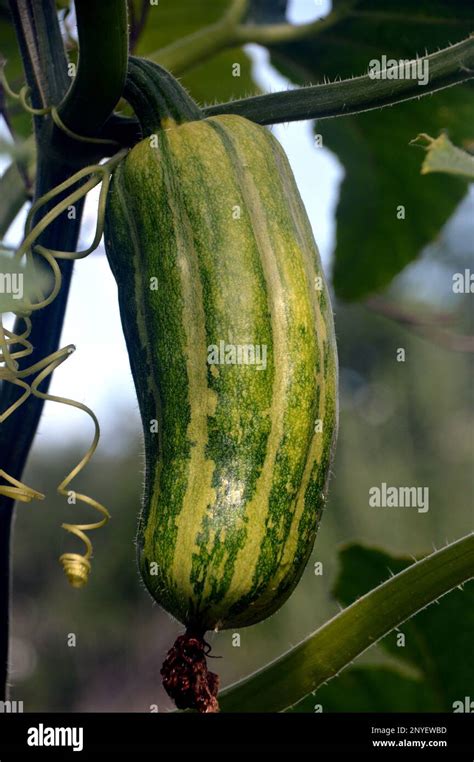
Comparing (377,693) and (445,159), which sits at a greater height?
(445,159)

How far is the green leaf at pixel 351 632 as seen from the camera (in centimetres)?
88

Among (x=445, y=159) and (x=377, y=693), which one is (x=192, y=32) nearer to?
(x=445, y=159)

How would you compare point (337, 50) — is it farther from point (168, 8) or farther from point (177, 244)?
point (177, 244)

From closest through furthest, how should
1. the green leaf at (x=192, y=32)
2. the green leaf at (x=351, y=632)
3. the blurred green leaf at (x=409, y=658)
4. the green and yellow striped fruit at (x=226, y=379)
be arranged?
the green and yellow striped fruit at (x=226, y=379)
the green leaf at (x=351, y=632)
the blurred green leaf at (x=409, y=658)
the green leaf at (x=192, y=32)

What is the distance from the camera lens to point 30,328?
34.1 inches

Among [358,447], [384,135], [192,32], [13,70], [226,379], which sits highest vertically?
[358,447]

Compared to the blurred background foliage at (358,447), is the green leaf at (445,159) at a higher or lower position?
lower

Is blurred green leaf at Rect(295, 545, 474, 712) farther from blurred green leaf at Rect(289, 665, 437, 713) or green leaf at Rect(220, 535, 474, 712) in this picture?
green leaf at Rect(220, 535, 474, 712)

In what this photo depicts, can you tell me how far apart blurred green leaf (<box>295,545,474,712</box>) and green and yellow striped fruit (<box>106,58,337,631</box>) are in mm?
615

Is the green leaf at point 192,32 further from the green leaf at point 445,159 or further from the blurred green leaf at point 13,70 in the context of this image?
the green leaf at point 445,159

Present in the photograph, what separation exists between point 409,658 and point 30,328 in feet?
2.88

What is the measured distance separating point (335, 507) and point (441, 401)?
2400 mm
